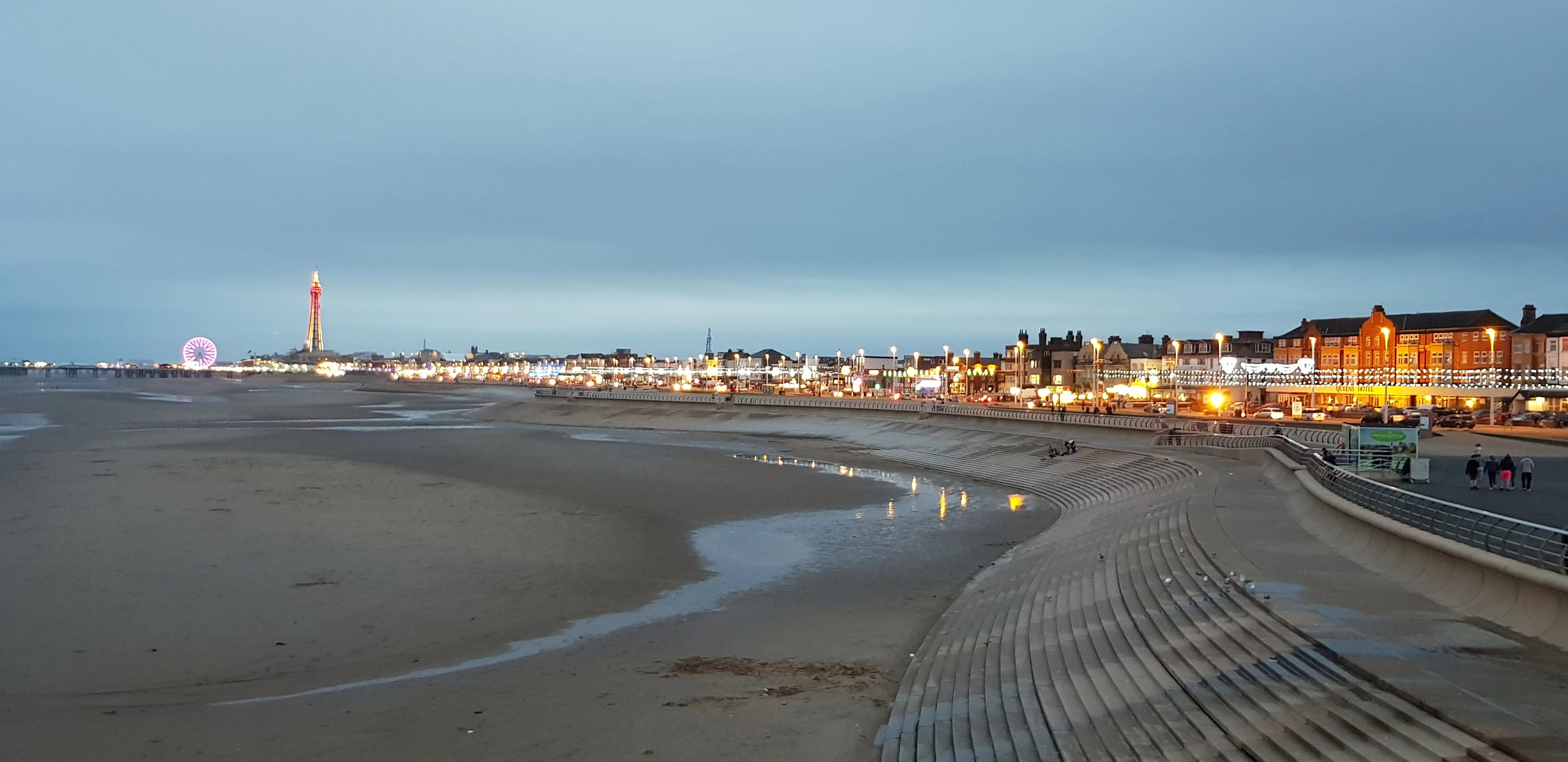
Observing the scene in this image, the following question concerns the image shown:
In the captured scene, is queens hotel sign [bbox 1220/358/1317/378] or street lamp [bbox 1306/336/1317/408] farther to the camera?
queens hotel sign [bbox 1220/358/1317/378]

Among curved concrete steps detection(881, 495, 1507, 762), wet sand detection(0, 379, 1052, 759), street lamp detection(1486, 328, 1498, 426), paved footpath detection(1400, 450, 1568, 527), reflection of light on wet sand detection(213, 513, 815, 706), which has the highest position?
street lamp detection(1486, 328, 1498, 426)

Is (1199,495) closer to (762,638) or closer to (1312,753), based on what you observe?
(762,638)

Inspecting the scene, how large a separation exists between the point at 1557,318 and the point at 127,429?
110160 millimetres

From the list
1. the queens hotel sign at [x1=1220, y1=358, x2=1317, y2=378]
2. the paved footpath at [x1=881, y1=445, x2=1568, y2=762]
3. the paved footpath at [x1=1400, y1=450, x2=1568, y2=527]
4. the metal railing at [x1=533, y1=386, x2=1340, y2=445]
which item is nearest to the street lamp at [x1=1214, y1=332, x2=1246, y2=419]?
the queens hotel sign at [x1=1220, y1=358, x2=1317, y2=378]

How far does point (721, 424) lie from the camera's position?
8938 cm

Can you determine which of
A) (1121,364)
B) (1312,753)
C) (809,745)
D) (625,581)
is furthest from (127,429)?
(1121,364)

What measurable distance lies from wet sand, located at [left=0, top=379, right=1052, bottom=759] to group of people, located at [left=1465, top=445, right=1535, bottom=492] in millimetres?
12869

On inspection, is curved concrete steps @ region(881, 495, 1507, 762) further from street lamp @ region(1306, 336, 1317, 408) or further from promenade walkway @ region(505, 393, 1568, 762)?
street lamp @ region(1306, 336, 1317, 408)

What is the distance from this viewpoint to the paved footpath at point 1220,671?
32.0 feet

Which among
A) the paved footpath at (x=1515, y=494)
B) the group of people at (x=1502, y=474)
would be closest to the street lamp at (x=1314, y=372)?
the paved footpath at (x=1515, y=494)

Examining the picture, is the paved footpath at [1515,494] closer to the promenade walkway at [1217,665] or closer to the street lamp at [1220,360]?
the promenade walkway at [1217,665]

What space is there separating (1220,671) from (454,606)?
1596cm

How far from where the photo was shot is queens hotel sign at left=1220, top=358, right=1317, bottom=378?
79625 millimetres

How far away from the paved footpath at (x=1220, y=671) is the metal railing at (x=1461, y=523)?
134 cm
